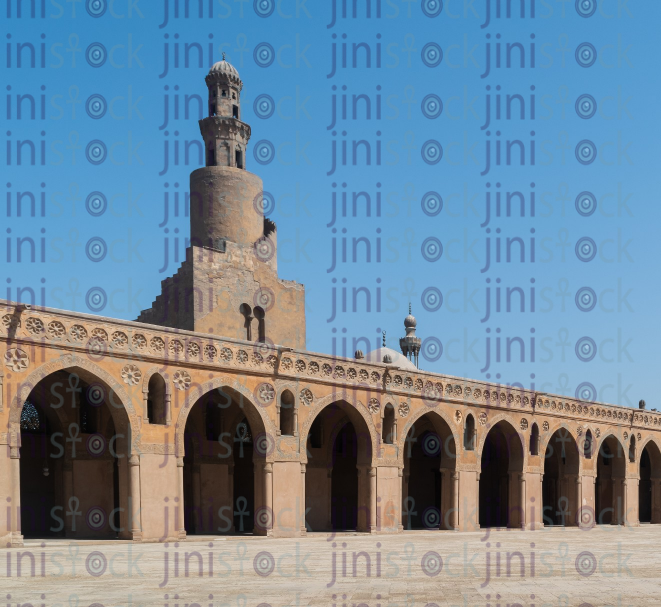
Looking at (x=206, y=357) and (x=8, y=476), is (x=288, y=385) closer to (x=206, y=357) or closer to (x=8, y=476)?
(x=206, y=357)

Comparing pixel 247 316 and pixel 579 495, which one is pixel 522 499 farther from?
pixel 247 316

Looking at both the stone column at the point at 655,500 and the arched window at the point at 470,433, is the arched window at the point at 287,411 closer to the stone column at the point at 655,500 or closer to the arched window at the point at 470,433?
the arched window at the point at 470,433

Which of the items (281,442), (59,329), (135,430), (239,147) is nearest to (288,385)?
(281,442)

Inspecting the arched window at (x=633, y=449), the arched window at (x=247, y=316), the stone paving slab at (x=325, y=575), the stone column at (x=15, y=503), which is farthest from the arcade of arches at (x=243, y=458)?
the arched window at (x=633, y=449)

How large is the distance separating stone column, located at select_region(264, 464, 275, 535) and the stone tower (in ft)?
21.1

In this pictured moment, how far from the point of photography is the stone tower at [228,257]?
29.0 metres

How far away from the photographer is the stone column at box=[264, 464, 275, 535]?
2345 cm

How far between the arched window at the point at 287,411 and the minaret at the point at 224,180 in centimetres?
796

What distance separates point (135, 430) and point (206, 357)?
271 cm

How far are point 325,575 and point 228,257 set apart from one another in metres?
18.8

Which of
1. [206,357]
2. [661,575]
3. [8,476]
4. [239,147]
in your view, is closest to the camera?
[661,575]

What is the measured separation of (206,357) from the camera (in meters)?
22.3

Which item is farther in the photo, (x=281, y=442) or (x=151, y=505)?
(x=281, y=442)

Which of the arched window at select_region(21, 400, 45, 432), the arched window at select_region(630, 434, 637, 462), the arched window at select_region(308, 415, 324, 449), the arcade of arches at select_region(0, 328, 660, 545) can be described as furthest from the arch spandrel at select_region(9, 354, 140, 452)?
the arched window at select_region(630, 434, 637, 462)
